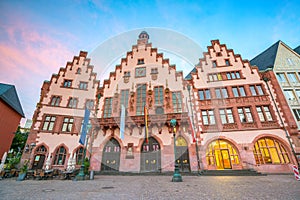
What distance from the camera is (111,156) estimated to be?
16109mm

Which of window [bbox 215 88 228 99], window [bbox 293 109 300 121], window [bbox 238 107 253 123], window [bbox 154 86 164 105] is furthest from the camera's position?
window [bbox 154 86 164 105]

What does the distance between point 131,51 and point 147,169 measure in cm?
1742

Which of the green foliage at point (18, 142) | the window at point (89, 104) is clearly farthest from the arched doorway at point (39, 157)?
the green foliage at point (18, 142)

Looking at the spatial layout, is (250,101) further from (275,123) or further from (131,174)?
(131,174)

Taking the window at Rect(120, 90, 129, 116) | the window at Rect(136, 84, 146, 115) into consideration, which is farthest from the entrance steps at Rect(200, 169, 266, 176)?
the window at Rect(120, 90, 129, 116)

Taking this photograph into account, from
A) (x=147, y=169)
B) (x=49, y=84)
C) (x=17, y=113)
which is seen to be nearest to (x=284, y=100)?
(x=147, y=169)

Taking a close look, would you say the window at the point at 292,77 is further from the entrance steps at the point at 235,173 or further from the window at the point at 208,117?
the entrance steps at the point at 235,173

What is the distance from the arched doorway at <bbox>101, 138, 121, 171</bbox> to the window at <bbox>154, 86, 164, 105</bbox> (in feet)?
23.9

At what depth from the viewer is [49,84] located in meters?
19.7

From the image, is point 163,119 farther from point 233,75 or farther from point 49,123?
point 49,123

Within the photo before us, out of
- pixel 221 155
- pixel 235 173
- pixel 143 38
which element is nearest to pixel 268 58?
pixel 221 155

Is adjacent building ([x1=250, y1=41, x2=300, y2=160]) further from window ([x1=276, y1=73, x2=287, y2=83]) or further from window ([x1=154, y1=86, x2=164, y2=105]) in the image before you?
window ([x1=154, y1=86, x2=164, y2=105])

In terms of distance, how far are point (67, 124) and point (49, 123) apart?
2.24m

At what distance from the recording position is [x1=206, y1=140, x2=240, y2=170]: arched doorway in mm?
Answer: 14641
